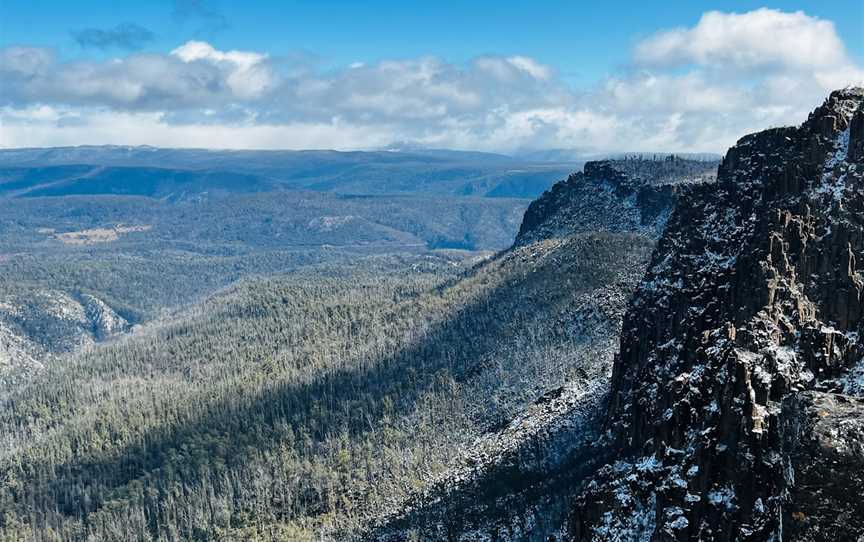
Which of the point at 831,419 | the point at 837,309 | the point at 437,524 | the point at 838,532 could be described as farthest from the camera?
the point at 437,524

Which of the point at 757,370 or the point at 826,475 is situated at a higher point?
the point at 757,370

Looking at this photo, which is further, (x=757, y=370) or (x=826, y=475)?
(x=757, y=370)

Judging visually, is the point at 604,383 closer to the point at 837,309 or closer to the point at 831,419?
the point at 837,309

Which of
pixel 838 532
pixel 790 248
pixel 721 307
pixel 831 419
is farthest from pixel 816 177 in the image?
pixel 838 532

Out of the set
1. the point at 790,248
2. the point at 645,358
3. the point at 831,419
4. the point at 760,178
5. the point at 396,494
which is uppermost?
the point at 760,178

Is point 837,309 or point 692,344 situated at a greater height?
point 837,309

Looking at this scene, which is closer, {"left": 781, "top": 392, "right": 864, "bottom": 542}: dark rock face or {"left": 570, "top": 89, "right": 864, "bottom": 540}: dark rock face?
{"left": 781, "top": 392, "right": 864, "bottom": 542}: dark rock face

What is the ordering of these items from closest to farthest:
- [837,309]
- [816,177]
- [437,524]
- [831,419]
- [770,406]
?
[831,419] < [770,406] < [837,309] < [816,177] < [437,524]

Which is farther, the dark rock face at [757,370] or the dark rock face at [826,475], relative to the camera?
the dark rock face at [757,370]
